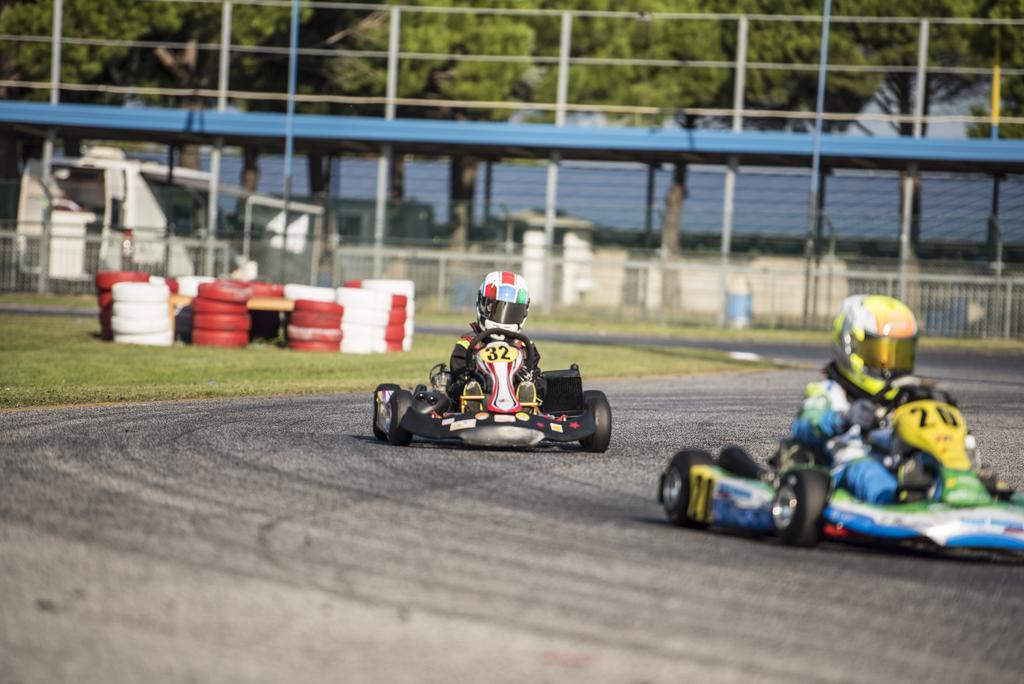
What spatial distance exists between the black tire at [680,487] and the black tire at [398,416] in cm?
267

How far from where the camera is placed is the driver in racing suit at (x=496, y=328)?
9.08 meters

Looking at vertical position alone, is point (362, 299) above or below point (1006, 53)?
below

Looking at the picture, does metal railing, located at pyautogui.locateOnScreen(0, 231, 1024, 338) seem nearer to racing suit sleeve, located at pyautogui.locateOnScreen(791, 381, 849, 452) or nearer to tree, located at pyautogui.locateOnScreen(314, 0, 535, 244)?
tree, located at pyautogui.locateOnScreen(314, 0, 535, 244)

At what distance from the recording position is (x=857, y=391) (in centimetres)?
632

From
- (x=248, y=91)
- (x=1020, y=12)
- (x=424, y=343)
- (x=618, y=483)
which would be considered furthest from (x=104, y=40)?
(x=618, y=483)

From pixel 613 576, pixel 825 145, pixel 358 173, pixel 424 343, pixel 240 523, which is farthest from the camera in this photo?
pixel 358 173

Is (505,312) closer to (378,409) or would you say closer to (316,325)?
(378,409)

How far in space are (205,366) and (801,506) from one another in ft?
35.9

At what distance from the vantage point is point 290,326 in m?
19.1

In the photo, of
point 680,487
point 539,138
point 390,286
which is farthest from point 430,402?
point 539,138

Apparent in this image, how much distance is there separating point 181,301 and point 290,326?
1.52 metres

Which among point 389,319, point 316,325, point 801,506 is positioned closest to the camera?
point 801,506

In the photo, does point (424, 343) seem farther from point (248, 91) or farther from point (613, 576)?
point (248, 91)

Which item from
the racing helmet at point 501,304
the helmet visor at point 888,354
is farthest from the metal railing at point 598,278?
the helmet visor at point 888,354
